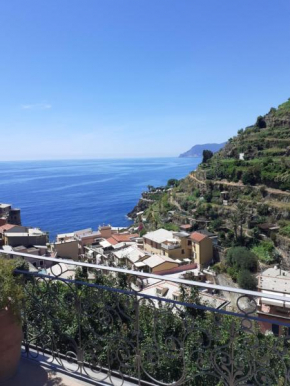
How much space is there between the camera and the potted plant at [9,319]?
6.86 ft

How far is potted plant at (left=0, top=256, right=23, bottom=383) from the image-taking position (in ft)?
6.86

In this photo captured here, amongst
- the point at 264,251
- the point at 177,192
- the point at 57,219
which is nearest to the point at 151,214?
the point at 177,192

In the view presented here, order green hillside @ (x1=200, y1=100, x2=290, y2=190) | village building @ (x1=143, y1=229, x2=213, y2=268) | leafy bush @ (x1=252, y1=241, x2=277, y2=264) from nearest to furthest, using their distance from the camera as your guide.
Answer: leafy bush @ (x1=252, y1=241, x2=277, y2=264) → village building @ (x1=143, y1=229, x2=213, y2=268) → green hillside @ (x1=200, y1=100, x2=290, y2=190)

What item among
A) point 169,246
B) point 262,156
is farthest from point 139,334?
point 262,156

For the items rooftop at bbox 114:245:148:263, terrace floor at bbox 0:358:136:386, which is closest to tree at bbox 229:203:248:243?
rooftop at bbox 114:245:148:263

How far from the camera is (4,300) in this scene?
2.09 meters

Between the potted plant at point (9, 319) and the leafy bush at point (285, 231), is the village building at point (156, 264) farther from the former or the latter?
the potted plant at point (9, 319)

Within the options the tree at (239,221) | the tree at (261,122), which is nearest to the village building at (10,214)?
the tree at (239,221)

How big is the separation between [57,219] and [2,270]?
195ft

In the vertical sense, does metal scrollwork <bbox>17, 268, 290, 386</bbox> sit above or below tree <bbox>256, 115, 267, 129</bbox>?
Answer: below

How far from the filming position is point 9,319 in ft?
7.08

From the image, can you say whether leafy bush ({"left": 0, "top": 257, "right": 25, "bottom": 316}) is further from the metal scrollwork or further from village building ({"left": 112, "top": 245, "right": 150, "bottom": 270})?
village building ({"left": 112, "top": 245, "right": 150, "bottom": 270})

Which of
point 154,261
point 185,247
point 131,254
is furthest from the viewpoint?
point 185,247

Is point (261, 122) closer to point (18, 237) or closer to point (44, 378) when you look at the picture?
point (18, 237)
